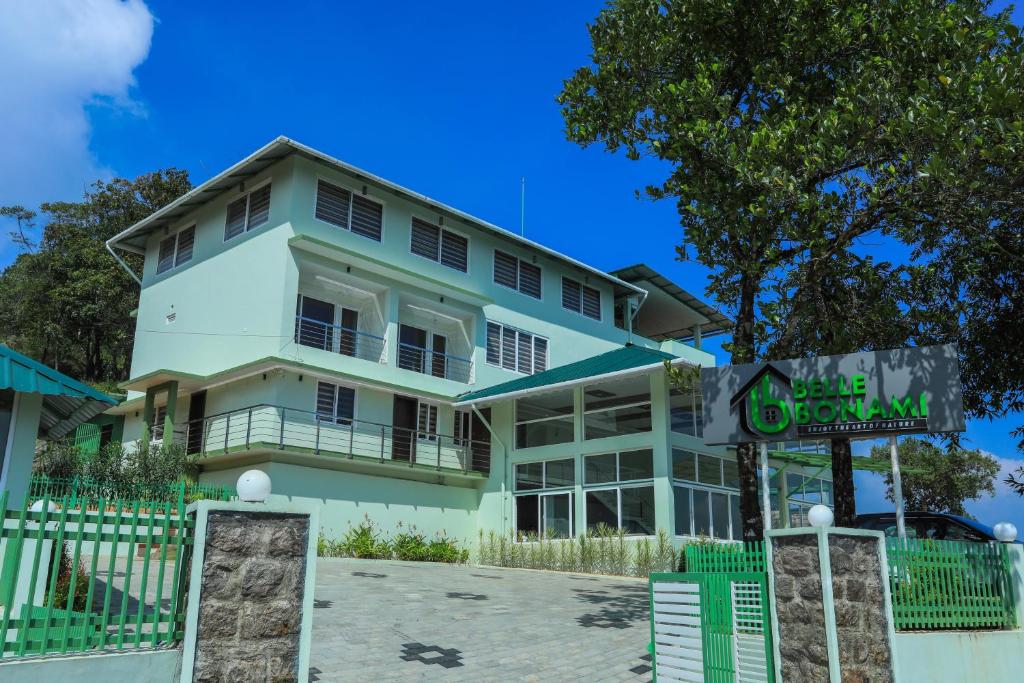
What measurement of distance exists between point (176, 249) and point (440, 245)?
881 cm

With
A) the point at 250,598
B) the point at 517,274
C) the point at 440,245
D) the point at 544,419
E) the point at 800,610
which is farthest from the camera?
the point at 517,274

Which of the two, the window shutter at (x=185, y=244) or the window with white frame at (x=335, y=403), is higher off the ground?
the window shutter at (x=185, y=244)

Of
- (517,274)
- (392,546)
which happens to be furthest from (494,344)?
(392,546)

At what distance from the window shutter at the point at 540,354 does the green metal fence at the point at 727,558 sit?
19.8 metres

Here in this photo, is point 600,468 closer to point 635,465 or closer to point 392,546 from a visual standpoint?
point 635,465

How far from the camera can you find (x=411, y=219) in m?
25.8

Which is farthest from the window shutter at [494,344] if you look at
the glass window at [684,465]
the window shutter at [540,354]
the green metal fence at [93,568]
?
the green metal fence at [93,568]

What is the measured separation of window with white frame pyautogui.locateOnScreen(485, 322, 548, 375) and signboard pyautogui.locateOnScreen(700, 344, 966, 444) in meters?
16.2

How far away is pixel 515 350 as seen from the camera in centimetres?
2820

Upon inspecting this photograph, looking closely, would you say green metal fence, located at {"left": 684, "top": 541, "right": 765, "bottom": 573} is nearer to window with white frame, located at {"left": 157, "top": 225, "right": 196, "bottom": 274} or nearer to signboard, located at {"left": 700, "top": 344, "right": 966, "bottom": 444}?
signboard, located at {"left": 700, "top": 344, "right": 966, "bottom": 444}

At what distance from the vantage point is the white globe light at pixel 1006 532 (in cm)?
1018

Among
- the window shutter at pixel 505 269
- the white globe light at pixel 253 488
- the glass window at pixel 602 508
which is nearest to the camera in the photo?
the white globe light at pixel 253 488

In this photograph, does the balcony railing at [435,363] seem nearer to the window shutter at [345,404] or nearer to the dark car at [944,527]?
the window shutter at [345,404]

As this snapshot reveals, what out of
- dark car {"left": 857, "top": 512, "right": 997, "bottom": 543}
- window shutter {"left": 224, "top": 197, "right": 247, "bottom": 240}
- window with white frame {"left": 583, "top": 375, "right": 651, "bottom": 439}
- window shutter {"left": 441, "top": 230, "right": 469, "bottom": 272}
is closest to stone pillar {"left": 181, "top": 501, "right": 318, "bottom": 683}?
dark car {"left": 857, "top": 512, "right": 997, "bottom": 543}
